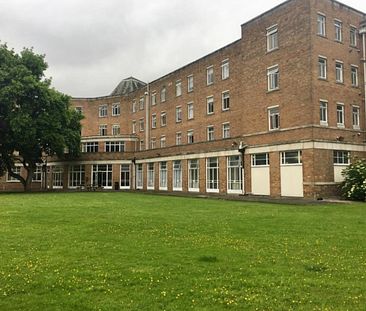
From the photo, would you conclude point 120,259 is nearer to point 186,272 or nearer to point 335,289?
point 186,272

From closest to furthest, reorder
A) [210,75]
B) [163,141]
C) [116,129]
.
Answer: [210,75] < [163,141] < [116,129]

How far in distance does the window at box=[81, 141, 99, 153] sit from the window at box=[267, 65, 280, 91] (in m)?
31.1

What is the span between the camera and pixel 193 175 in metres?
37.7

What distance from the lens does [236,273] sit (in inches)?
268

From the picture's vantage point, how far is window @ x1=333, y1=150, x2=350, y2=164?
2728cm

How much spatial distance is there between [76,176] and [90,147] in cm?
578

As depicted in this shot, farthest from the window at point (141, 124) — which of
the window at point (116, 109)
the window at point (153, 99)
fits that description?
the window at point (116, 109)

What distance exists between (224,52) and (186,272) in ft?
113

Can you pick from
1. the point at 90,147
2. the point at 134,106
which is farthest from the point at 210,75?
the point at 90,147

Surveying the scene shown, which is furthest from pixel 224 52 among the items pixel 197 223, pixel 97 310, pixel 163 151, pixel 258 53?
pixel 97 310

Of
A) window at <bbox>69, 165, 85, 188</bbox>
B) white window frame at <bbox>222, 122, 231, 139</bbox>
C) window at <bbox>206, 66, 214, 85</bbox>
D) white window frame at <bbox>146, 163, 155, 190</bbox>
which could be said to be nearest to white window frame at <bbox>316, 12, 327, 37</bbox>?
white window frame at <bbox>222, 122, 231, 139</bbox>

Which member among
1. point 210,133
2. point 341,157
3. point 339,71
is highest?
point 339,71

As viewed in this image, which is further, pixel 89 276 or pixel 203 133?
pixel 203 133

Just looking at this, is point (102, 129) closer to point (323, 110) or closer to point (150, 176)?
point (150, 176)
